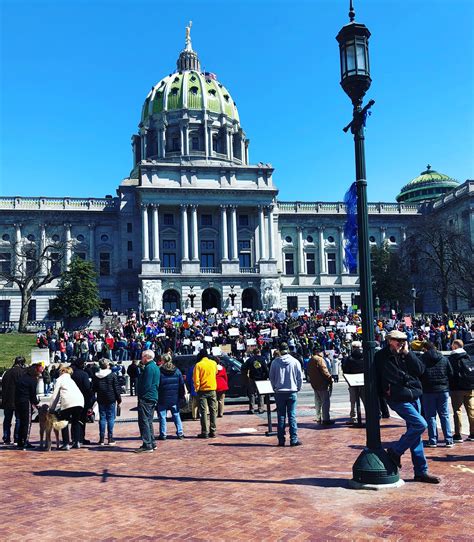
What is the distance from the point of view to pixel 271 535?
6512 mm

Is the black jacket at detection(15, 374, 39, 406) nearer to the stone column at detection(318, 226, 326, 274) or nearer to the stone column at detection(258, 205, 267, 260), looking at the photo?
the stone column at detection(258, 205, 267, 260)

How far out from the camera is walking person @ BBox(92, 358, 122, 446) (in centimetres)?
1267

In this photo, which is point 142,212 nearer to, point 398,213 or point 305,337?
point 398,213

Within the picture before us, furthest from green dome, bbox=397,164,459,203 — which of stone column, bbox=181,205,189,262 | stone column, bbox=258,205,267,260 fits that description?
stone column, bbox=181,205,189,262

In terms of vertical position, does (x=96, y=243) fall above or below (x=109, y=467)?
above

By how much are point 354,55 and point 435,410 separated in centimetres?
644

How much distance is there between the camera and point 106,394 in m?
12.7

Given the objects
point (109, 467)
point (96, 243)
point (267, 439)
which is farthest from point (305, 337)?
point (96, 243)

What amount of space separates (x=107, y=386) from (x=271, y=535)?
22.7ft

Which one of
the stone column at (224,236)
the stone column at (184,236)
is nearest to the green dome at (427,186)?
the stone column at (224,236)

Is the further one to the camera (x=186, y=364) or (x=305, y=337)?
(x=305, y=337)

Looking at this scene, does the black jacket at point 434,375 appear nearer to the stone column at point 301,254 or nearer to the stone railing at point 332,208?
the stone column at point 301,254

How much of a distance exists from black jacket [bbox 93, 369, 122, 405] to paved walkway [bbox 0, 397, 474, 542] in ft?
3.47

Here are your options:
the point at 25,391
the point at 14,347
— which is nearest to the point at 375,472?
the point at 25,391
